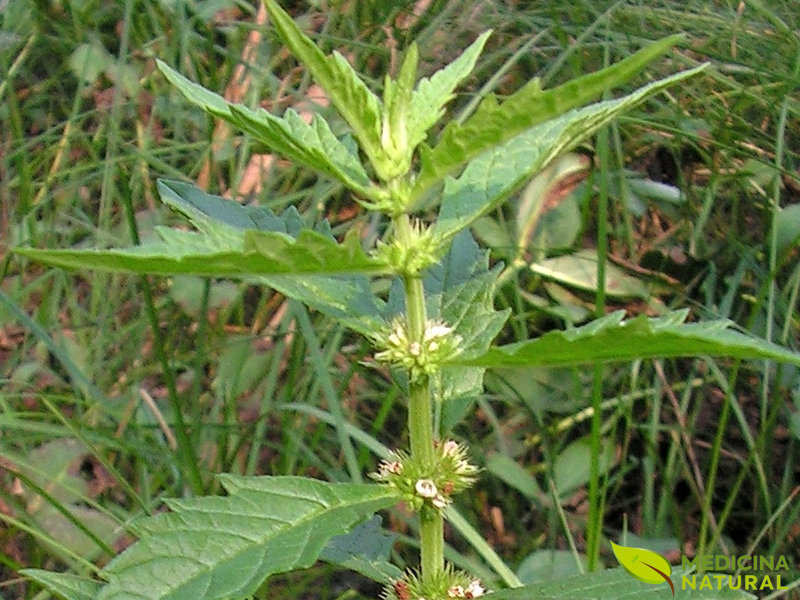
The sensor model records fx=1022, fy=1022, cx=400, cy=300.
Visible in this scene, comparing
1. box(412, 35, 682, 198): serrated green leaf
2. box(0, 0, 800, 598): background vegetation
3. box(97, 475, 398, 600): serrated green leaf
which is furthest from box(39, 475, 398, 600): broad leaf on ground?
box(0, 0, 800, 598): background vegetation

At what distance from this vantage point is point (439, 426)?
79cm

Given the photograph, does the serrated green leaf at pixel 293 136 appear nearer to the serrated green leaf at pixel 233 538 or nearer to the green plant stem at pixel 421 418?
the green plant stem at pixel 421 418

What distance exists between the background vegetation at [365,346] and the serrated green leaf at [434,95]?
0.61 meters

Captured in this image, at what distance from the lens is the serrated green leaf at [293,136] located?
2.02ft

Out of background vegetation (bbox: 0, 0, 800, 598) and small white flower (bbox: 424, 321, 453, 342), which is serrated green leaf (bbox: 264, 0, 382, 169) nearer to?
small white flower (bbox: 424, 321, 453, 342)

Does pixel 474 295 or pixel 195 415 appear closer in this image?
pixel 474 295

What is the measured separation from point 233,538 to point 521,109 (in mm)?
316

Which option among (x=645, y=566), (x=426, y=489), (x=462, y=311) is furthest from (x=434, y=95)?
(x=645, y=566)

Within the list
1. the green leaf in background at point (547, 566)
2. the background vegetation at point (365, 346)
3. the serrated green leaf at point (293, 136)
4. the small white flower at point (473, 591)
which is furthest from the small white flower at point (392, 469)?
the green leaf in background at point (547, 566)

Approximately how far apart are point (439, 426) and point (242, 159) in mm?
1164

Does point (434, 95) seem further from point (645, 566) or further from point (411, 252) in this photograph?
point (645, 566)

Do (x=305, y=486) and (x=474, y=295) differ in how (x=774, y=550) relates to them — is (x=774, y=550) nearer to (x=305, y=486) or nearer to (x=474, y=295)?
(x=474, y=295)

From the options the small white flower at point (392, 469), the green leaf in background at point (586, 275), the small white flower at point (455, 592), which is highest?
the small white flower at point (392, 469)

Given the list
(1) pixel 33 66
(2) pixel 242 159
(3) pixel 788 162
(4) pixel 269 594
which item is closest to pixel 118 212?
(2) pixel 242 159
